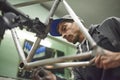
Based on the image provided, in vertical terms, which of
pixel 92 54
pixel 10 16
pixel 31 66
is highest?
pixel 10 16

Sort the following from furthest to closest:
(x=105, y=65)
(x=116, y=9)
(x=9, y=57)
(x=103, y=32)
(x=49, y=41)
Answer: (x=116, y=9), (x=49, y=41), (x=9, y=57), (x=103, y=32), (x=105, y=65)

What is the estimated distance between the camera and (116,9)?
304cm

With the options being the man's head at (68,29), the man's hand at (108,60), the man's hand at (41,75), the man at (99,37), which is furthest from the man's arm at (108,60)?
the man's head at (68,29)

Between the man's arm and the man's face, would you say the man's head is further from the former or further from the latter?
the man's arm

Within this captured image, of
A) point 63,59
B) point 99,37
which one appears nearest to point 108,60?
point 63,59

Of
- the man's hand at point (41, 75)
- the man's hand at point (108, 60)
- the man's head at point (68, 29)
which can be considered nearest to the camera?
the man's hand at point (108, 60)

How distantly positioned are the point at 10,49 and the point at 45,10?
35.5 inches

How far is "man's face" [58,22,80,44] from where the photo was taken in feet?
5.22

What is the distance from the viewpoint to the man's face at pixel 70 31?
5.22 ft

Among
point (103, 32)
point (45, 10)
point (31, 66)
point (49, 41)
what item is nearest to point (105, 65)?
point (31, 66)

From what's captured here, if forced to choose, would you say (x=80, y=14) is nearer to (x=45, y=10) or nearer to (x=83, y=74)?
(x=45, y=10)

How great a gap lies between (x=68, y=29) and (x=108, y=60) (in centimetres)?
82

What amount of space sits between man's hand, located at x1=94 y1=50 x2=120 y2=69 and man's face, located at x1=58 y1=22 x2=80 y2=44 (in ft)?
2.43

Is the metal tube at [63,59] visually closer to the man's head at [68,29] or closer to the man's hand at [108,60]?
the man's hand at [108,60]
